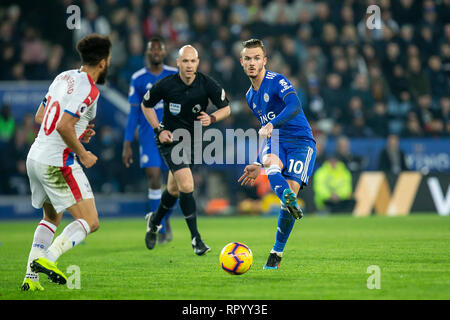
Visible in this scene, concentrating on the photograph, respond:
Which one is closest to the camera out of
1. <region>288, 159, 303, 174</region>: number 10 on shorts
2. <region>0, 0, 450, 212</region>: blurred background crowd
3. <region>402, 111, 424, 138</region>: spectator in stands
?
<region>288, 159, 303, 174</region>: number 10 on shorts

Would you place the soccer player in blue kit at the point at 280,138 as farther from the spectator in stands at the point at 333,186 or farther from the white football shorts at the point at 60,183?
the spectator in stands at the point at 333,186

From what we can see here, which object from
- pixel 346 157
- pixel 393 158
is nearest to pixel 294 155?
pixel 346 157

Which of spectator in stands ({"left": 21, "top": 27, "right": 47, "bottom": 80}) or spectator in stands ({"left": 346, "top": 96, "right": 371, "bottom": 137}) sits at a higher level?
spectator in stands ({"left": 21, "top": 27, "right": 47, "bottom": 80})

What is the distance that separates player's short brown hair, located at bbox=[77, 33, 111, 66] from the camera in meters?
6.28

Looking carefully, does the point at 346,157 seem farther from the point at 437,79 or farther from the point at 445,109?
the point at 437,79

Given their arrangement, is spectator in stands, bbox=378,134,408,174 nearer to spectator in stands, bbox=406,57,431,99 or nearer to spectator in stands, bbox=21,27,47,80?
spectator in stands, bbox=406,57,431,99

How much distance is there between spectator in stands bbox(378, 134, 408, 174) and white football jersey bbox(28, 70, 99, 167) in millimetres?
12150

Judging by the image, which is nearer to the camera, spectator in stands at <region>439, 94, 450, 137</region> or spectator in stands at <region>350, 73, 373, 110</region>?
spectator in stands at <region>350, 73, 373, 110</region>

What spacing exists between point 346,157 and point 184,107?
900 cm

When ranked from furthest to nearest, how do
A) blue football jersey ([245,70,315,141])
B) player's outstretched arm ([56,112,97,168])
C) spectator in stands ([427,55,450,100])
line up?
spectator in stands ([427,55,450,100]) → blue football jersey ([245,70,315,141]) → player's outstretched arm ([56,112,97,168])

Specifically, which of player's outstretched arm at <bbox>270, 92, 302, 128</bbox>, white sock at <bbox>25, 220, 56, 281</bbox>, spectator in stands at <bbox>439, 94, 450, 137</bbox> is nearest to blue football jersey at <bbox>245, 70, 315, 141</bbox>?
player's outstretched arm at <bbox>270, 92, 302, 128</bbox>

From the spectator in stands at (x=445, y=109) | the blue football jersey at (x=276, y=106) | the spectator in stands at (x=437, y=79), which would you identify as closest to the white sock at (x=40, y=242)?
the blue football jersey at (x=276, y=106)

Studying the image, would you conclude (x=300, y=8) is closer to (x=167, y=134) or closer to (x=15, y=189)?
(x=15, y=189)

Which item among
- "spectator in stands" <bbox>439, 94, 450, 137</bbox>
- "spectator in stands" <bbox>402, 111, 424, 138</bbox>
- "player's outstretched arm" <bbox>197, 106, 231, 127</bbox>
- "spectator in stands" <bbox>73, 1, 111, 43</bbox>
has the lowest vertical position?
"spectator in stands" <bbox>402, 111, 424, 138</bbox>
